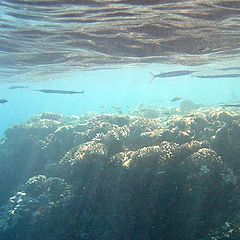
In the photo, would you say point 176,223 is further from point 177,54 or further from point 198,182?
point 177,54

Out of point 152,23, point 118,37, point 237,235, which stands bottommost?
point 237,235

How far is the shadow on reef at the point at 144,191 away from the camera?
9477 mm

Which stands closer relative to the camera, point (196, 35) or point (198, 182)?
point (198, 182)

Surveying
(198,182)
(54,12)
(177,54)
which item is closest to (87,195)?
(198,182)

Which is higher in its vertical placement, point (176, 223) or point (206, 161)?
point (206, 161)

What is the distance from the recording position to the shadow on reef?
31.1 feet

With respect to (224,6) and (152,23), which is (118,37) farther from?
(224,6)

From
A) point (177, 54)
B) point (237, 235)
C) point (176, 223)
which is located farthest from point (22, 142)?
point (237, 235)

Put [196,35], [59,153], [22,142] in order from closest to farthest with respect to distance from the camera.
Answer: [196,35]
[59,153]
[22,142]

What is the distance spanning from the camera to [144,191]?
10297mm

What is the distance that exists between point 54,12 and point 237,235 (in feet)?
29.4

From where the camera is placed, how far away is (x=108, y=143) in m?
13.5

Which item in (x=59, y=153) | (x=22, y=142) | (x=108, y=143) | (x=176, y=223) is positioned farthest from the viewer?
(x=22, y=142)

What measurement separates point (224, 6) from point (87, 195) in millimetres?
7843
